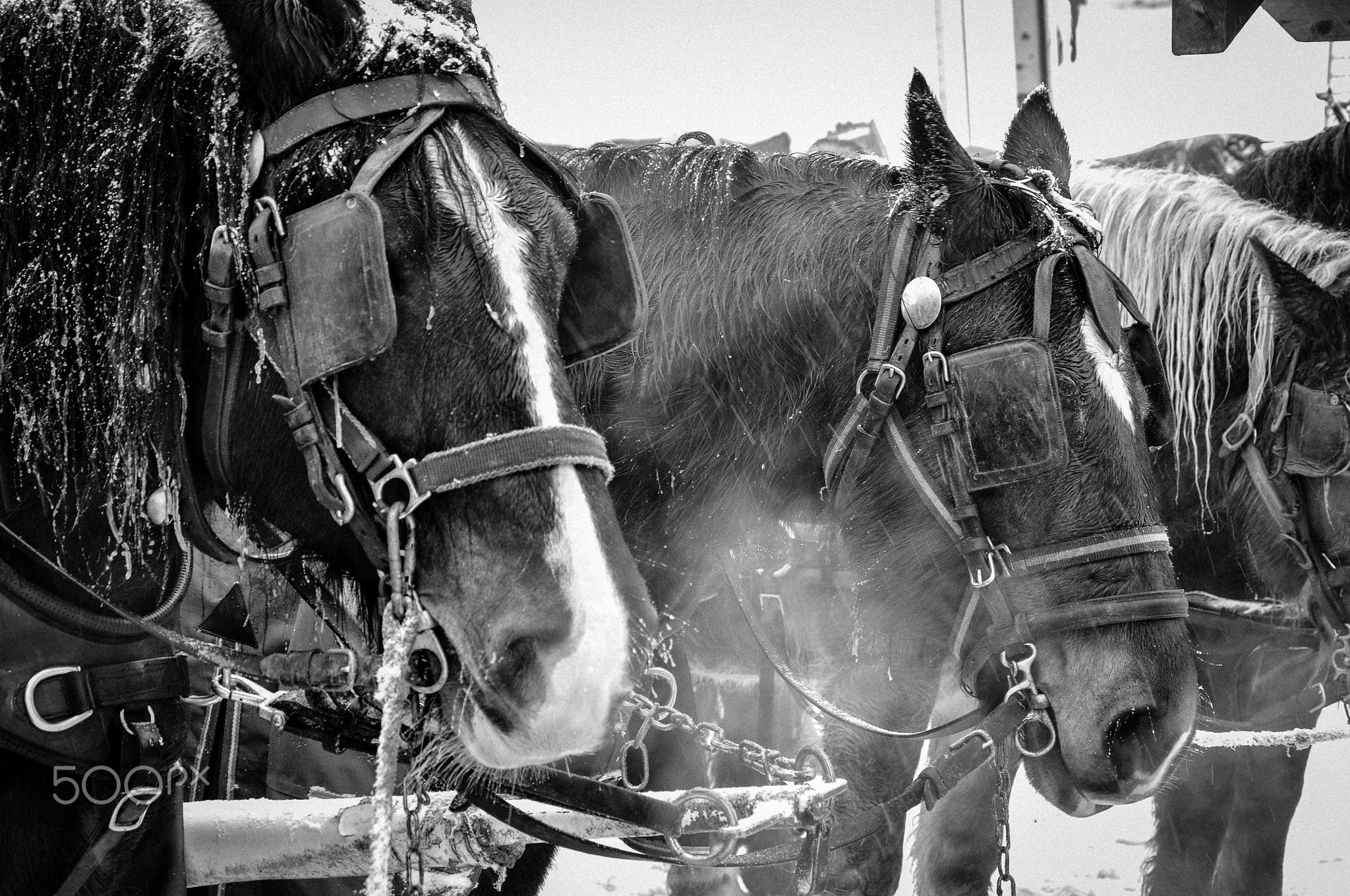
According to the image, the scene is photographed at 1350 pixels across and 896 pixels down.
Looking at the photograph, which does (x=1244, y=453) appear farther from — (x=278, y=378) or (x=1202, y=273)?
(x=278, y=378)

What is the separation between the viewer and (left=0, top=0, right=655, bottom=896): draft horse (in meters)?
1.40

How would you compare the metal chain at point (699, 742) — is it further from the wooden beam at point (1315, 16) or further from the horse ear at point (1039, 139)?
the wooden beam at point (1315, 16)

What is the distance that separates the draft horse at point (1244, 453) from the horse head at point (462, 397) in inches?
94.3

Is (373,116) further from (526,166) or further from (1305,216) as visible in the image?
(1305,216)

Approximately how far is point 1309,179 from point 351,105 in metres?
3.61

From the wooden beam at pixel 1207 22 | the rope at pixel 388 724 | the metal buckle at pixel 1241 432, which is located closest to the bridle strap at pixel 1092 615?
the metal buckle at pixel 1241 432

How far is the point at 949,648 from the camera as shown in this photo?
101 inches

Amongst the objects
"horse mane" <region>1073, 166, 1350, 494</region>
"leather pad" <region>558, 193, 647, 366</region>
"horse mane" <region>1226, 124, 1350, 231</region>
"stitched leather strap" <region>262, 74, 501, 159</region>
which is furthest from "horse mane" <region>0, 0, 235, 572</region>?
"horse mane" <region>1226, 124, 1350, 231</region>

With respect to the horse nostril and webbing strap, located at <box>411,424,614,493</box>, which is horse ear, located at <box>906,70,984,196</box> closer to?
the horse nostril

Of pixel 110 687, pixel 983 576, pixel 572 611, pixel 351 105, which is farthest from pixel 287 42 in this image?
pixel 983 576

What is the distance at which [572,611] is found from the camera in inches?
53.2

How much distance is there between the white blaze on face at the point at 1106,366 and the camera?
7.57ft

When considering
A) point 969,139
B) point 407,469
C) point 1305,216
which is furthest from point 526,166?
point 969,139

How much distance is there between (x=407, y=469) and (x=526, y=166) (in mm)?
508
